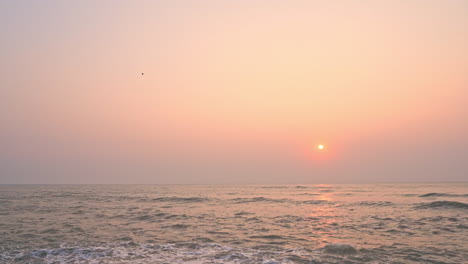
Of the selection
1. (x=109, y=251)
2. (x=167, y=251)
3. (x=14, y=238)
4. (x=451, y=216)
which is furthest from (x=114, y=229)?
(x=451, y=216)

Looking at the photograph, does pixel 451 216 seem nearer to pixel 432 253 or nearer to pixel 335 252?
pixel 432 253

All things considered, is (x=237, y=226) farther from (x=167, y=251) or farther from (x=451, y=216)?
(x=451, y=216)

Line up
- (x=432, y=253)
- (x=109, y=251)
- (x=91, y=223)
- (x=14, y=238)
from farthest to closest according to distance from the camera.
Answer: (x=91, y=223)
(x=14, y=238)
(x=109, y=251)
(x=432, y=253)

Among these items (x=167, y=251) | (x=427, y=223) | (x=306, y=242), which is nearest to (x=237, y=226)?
(x=306, y=242)

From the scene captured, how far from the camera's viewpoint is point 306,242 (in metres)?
15.0

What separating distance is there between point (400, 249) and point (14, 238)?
65.1 feet

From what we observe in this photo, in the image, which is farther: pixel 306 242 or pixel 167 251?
pixel 306 242

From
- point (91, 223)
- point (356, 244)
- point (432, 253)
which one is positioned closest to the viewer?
point (432, 253)

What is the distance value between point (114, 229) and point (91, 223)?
3757 mm

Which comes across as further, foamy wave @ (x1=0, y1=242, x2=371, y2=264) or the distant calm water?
the distant calm water

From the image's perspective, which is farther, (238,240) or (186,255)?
(238,240)

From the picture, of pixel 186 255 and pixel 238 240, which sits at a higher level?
pixel 186 255

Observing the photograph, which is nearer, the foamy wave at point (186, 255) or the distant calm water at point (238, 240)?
the foamy wave at point (186, 255)

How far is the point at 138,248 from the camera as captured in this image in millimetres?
14055
